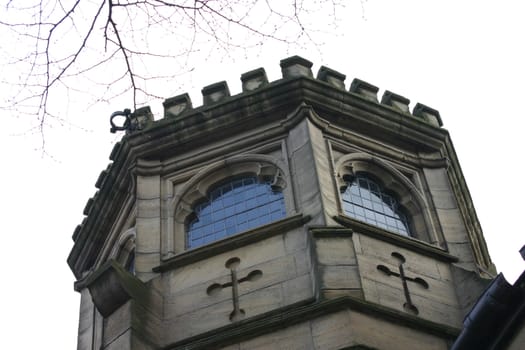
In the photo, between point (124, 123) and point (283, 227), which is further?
point (124, 123)

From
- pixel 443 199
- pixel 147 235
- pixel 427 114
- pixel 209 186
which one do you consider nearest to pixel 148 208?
pixel 147 235

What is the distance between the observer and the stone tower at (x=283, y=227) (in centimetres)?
1355

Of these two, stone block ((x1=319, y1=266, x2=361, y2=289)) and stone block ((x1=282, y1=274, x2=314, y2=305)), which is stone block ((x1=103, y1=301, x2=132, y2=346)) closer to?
stone block ((x1=282, y1=274, x2=314, y2=305))

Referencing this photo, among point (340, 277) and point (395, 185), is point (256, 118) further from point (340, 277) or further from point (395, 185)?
point (340, 277)

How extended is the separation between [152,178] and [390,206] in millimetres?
3628

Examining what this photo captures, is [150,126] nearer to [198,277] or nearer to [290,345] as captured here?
[198,277]

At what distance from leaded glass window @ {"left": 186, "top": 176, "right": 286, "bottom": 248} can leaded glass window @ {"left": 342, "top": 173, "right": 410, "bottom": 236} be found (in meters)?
A: 1.02

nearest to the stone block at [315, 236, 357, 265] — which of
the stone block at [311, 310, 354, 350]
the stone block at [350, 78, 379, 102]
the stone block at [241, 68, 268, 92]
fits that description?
the stone block at [311, 310, 354, 350]

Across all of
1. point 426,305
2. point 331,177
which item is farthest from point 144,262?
point 426,305

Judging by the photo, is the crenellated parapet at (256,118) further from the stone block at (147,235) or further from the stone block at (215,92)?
the stone block at (147,235)

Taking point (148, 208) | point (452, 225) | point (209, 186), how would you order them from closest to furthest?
point (452, 225) → point (148, 208) → point (209, 186)

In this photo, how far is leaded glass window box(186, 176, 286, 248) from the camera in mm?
15945

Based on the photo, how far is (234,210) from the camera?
1630cm

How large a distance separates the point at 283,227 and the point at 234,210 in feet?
5.06
